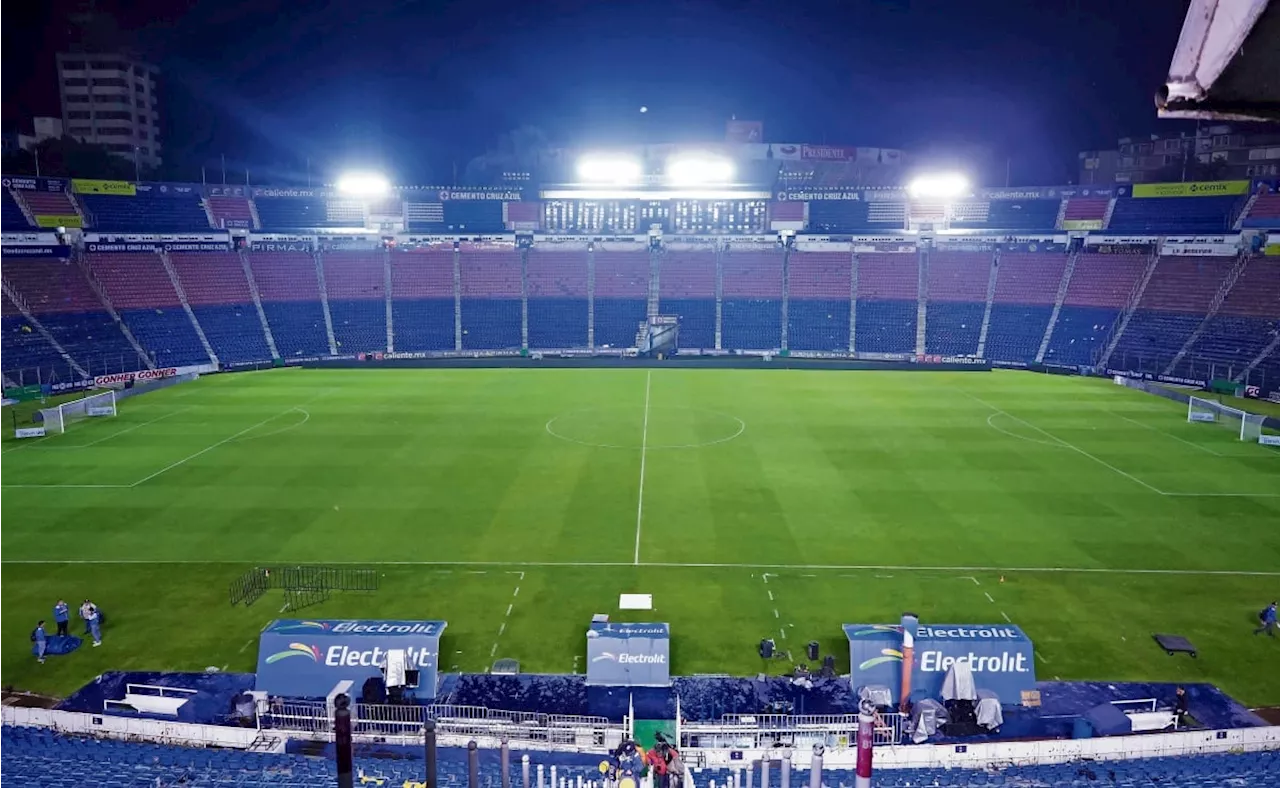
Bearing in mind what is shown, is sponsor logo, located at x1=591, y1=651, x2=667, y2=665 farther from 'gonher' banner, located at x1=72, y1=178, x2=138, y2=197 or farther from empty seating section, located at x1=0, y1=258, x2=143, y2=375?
'gonher' banner, located at x1=72, y1=178, x2=138, y2=197

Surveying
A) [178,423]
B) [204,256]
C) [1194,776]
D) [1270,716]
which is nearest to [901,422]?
[1270,716]

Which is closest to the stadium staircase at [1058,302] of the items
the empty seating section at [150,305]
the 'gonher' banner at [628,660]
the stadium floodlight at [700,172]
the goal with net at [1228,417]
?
the goal with net at [1228,417]

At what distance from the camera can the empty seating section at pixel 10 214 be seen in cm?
6380

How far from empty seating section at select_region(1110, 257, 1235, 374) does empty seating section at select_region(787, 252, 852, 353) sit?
2069 cm

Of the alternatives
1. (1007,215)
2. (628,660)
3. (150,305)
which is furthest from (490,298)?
(628,660)

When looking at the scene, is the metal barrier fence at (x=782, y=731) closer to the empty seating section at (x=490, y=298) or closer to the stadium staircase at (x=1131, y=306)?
the stadium staircase at (x=1131, y=306)

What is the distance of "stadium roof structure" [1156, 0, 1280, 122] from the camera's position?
371cm

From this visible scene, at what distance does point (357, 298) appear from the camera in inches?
2977

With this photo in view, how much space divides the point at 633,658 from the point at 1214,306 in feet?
198

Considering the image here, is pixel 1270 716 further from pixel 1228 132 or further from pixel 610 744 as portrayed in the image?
pixel 1228 132

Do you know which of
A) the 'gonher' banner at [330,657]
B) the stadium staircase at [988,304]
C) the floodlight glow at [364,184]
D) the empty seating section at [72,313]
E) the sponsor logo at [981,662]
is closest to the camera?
the sponsor logo at [981,662]

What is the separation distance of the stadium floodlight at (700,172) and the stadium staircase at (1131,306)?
3525cm

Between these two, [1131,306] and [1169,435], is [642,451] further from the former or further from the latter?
[1131,306]

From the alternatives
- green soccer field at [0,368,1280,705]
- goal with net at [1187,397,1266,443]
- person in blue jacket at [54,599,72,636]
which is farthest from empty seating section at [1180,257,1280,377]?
person in blue jacket at [54,599,72,636]
